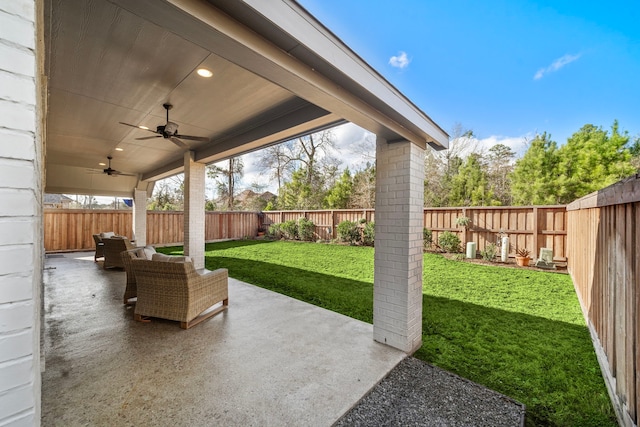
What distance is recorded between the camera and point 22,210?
0.82 metres

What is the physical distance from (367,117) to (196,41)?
150cm

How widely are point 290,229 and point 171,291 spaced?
9.86 metres

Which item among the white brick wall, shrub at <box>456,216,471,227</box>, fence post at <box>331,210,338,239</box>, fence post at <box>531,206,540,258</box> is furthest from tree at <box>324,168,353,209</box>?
the white brick wall

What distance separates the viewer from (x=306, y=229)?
1288 centimetres

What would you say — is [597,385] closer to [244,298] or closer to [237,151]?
[244,298]

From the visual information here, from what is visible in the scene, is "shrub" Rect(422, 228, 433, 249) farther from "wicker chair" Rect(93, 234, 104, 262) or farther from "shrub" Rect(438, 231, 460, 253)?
"wicker chair" Rect(93, 234, 104, 262)

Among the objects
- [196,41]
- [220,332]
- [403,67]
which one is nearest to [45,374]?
[220,332]

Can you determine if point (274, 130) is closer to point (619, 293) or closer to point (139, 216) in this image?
point (619, 293)

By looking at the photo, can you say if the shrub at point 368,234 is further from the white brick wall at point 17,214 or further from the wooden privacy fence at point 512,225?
the white brick wall at point 17,214

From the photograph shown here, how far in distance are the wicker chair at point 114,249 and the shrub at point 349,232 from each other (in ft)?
24.5

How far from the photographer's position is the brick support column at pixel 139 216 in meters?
10.5

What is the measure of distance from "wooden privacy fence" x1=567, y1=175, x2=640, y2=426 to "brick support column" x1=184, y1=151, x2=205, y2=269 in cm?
696

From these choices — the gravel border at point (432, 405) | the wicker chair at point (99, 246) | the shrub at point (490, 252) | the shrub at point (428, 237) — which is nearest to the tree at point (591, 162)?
the shrub at point (490, 252)

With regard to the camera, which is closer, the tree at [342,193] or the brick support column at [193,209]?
the brick support column at [193,209]
